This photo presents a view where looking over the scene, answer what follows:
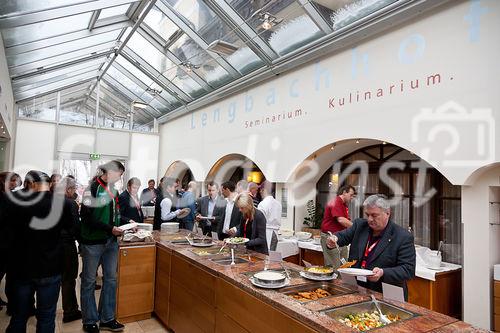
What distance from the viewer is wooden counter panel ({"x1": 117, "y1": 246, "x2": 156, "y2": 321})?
12.6 ft

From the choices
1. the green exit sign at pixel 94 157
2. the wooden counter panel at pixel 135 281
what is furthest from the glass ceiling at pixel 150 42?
the wooden counter panel at pixel 135 281

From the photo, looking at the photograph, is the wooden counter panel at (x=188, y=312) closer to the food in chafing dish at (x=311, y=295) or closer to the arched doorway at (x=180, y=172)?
the food in chafing dish at (x=311, y=295)

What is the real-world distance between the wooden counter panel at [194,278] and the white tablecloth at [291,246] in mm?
2321

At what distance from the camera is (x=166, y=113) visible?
38.1 feet

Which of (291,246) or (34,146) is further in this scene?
(34,146)

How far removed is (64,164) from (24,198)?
9586mm

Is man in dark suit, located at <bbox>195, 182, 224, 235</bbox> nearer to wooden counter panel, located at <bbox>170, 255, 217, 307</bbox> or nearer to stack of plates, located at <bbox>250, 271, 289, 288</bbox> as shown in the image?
wooden counter panel, located at <bbox>170, 255, 217, 307</bbox>

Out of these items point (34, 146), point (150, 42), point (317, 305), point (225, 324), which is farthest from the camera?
point (34, 146)

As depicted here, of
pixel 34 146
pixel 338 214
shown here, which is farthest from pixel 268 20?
pixel 34 146

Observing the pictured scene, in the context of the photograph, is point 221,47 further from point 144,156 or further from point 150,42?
point 144,156

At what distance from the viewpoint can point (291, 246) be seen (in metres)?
5.73

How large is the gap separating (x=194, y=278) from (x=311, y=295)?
1293 mm

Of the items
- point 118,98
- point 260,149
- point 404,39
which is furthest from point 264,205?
point 118,98

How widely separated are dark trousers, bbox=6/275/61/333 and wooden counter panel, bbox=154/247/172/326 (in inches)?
46.1
